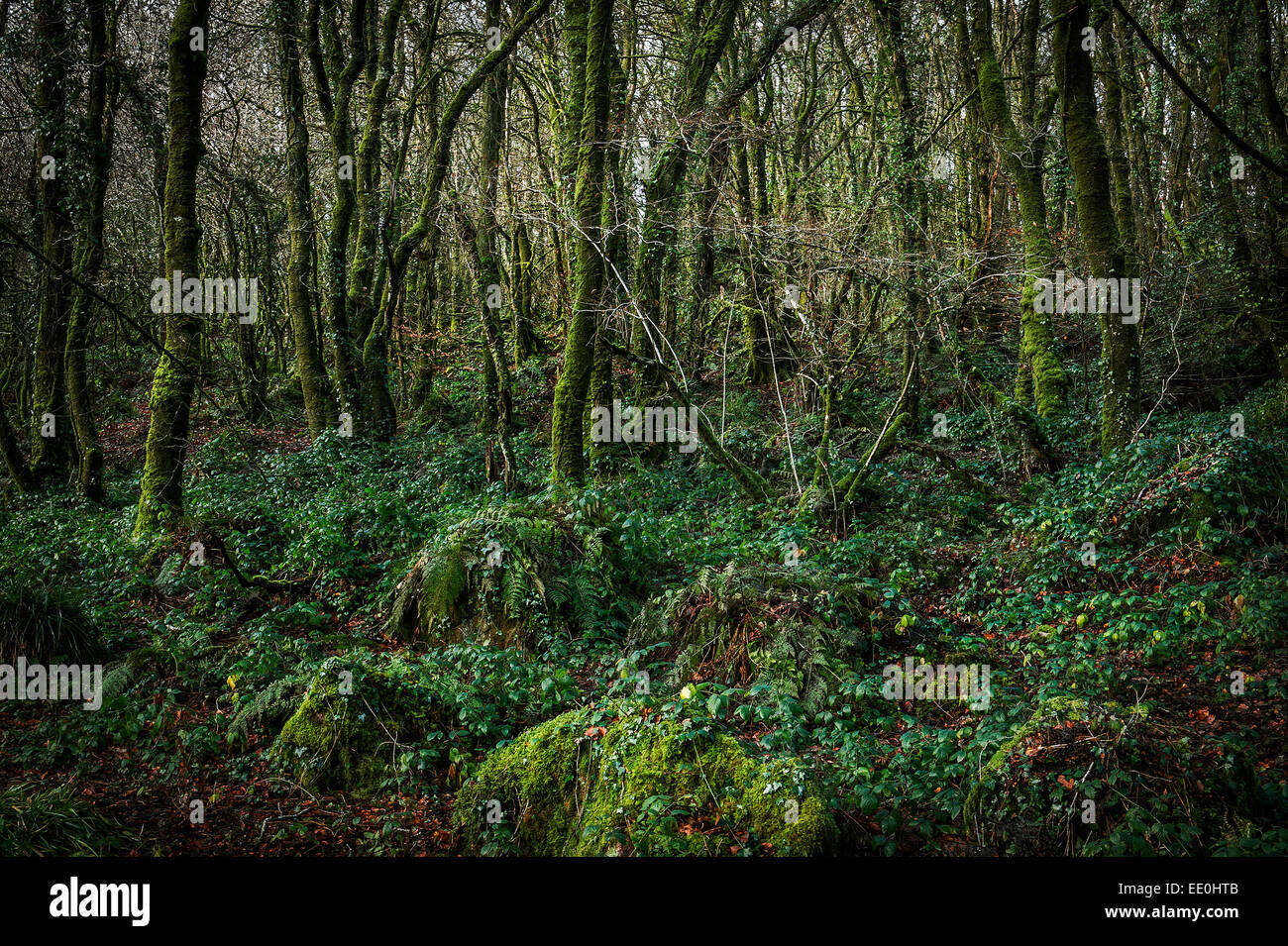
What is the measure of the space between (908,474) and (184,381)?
31.3 ft

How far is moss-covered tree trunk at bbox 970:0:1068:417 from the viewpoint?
36.6ft

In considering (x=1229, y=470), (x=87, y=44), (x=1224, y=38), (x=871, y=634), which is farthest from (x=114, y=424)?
(x=1224, y=38)

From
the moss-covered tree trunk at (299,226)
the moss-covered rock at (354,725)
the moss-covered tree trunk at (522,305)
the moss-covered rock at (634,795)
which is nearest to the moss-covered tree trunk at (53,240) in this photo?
the moss-covered tree trunk at (299,226)

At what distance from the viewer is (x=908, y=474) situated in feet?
34.9

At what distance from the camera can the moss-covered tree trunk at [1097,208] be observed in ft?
27.6

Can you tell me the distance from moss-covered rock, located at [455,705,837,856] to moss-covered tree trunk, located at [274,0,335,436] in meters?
11.4

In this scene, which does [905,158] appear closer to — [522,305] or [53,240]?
[522,305]

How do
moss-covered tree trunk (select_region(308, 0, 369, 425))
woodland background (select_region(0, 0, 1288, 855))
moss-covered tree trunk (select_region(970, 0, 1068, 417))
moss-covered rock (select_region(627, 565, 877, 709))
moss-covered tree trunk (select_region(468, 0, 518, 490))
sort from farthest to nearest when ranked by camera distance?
moss-covered tree trunk (select_region(308, 0, 369, 425))
moss-covered tree trunk (select_region(468, 0, 518, 490))
moss-covered tree trunk (select_region(970, 0, 1068, 417))
moss-covered rock (select_region(627, 565, 877, 709))
woodland background (select_region(0, 0, 1288, 855))

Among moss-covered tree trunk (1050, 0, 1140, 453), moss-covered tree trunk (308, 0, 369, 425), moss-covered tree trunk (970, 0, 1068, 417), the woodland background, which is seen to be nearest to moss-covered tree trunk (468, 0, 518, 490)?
the woodland background

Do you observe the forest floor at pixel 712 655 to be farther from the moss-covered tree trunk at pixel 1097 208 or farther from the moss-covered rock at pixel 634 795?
the moss-covered tree trunk at pixel 1097 208

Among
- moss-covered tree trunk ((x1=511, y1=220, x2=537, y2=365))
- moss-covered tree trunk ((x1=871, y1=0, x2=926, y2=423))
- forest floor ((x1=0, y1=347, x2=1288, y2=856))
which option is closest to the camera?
forest floor ((x1=0, y1=347, x2=1288, y2=856))

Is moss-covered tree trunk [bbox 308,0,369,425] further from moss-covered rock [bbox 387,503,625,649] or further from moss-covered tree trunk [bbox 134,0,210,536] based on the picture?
moss-covered rock [bbox 387,503,625,649]

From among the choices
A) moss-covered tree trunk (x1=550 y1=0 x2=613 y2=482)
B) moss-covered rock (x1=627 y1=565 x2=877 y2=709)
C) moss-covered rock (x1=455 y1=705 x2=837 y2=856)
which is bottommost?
moss-covered rock (x1=455 y1=705 x2=837 y2=856)

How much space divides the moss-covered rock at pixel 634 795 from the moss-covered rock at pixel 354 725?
3.13 ft
